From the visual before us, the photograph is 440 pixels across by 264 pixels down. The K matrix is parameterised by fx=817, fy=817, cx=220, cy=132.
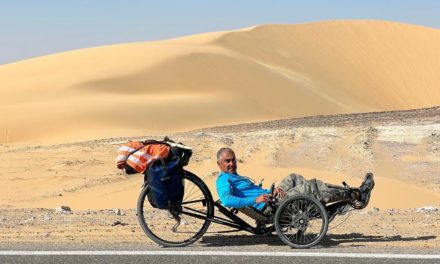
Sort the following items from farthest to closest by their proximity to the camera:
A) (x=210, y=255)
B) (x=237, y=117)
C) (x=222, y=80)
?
(x=222, y=80) < (x=237, y=117) < (x=210, y=255)

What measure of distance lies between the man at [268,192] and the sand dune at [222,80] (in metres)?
30.4

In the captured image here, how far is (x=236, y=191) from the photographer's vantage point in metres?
7.90

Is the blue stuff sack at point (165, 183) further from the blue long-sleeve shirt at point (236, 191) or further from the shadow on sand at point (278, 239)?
the shadow on sand at point (278, 239)

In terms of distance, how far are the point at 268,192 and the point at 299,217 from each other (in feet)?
1.60

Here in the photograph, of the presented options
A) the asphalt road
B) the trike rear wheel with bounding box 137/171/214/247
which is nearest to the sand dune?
the trike rear wheel with bounding box 137/171/214/247

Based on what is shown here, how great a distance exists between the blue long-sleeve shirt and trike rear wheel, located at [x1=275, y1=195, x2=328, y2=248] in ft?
1.03

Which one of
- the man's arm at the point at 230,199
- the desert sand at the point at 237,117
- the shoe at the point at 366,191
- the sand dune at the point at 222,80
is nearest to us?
the shoe at the point at 366,191

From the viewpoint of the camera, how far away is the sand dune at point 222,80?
46.2m

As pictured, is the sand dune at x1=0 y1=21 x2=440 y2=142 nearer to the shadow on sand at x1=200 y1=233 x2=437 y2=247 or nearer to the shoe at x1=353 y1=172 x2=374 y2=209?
the shadow on sand at x1=200 y1=233 x2=437 y2=247

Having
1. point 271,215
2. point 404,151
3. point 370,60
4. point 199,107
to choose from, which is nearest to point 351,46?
point 370,60

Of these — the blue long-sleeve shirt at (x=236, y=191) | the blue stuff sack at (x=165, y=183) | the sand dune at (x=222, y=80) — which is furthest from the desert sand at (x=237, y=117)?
the blue long-sleeve shirt at (x=236, y=191)

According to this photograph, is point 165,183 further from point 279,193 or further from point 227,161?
point 279,193

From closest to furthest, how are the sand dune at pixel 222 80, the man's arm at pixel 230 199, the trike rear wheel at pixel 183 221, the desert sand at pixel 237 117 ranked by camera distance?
1. the man's arm at pixel 230 199
2. the trike rear wheel at pixel 183 221
3. the desert sand at pixel 237 117
4. the sand dune at pixel 222 80

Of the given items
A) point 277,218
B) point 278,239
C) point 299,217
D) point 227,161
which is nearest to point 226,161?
point 227,161
